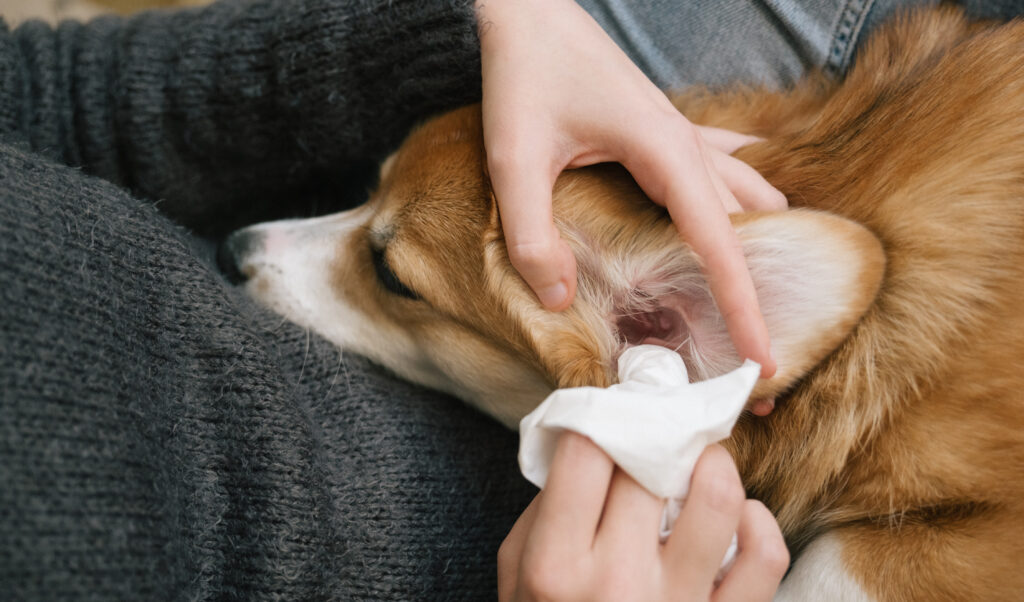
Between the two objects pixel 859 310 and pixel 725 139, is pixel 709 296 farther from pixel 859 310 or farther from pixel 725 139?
pixel 725 139

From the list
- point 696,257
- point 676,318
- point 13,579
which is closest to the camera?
point 13,579

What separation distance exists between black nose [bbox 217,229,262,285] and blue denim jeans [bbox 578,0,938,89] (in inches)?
36.5

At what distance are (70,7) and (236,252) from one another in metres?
1.45

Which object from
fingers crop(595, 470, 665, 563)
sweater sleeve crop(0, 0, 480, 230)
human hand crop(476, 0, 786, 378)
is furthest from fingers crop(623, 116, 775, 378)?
sweater sleeve crop(0, 0, 480, 230)

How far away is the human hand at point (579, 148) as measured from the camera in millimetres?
976

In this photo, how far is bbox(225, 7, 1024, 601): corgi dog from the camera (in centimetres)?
92

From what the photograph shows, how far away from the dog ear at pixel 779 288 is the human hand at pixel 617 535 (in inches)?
8.5

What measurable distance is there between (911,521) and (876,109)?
0.61 metres

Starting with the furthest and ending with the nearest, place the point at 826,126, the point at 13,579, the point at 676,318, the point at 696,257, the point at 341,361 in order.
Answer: the point at 341,361 < the point at 826,126 < the point at 676,318 < the point at 696,257 < the point at 13,579

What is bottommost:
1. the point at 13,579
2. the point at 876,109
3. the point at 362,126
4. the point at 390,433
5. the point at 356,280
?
the point at 390,433

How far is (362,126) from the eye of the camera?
4.91 ft

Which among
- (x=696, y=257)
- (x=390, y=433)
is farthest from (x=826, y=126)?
(x=390, y=433)

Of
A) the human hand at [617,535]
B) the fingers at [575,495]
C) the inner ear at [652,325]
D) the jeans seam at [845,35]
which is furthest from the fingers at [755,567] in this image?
the jeans seam at [845,35]

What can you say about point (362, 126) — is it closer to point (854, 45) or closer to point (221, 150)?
point (221, 150)
